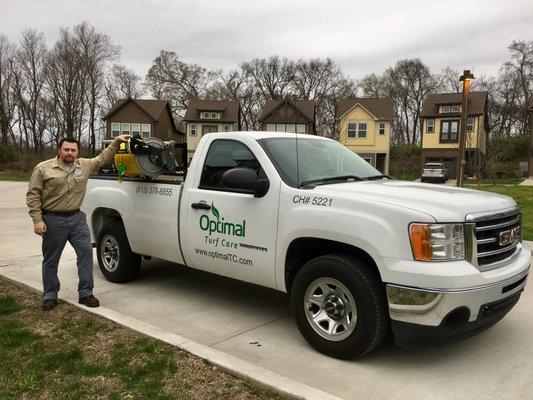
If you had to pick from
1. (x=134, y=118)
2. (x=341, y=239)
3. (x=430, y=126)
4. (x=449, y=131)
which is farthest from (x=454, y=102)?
(x=341, y=239)

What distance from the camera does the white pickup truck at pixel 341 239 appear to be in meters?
3.55

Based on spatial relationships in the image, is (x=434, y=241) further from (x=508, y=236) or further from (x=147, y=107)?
(x=147, y=107)

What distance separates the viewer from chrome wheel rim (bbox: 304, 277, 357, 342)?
12.9 feet

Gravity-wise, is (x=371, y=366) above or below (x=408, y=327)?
below

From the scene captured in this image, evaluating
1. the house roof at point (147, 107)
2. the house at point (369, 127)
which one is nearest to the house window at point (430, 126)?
the house at point (369, 127)

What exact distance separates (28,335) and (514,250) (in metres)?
4.30

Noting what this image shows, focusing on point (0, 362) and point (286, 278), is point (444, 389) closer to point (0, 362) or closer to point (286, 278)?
point (286, 278)

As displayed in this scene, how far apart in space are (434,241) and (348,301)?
84cm

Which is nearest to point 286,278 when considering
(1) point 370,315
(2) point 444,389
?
(1) point 370,315

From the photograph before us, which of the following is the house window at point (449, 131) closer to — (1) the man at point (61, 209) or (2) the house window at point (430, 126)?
(2) the house window at point (430, 126)

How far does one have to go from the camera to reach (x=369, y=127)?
160 ft

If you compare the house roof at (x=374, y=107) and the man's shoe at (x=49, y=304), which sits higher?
the house roof at (x=374, y=107)

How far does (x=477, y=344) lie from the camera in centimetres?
436

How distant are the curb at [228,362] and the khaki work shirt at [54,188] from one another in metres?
1.11
